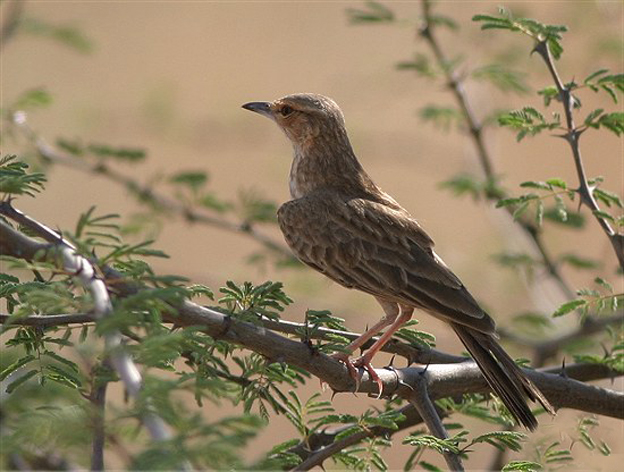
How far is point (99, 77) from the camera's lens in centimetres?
1131

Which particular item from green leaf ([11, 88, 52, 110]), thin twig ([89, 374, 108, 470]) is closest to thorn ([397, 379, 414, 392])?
thin twig ([89, 374, 108, 470])

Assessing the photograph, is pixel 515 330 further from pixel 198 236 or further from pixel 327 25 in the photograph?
pixel 327 25

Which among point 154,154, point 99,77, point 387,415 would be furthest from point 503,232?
point 99,77

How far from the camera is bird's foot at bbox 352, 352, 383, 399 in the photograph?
3117mm

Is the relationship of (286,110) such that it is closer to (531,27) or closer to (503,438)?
(531,27)

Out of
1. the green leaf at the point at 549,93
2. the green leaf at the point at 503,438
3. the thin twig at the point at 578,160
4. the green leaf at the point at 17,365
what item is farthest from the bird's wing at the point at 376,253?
the green leaf at the point at 17,365

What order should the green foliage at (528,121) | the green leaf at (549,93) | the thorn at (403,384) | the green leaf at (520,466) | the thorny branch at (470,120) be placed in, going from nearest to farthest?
the green leaf at (520,466), the thorn at (403,384), the green foliage at (528,121), the green leaf at (549,93), the thorny branch at (470,120)

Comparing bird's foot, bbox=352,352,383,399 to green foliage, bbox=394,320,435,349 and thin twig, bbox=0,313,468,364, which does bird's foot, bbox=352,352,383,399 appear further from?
green foliage, bbox=394,320,435,349

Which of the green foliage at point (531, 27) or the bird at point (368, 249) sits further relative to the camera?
the green foliage at point (531, 27)

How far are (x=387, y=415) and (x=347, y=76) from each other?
6.64 m

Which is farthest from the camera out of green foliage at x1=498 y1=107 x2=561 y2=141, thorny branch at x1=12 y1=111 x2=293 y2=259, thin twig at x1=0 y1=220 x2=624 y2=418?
thorny branch at x1=12 y1=111 x2=293 y2=259

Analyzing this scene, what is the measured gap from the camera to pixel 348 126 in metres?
7.73

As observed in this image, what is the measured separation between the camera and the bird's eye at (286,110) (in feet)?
17.5

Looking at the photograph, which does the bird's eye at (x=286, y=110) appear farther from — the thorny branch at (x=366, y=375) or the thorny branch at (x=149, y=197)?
the thorny branch at (x=366, y=375)
